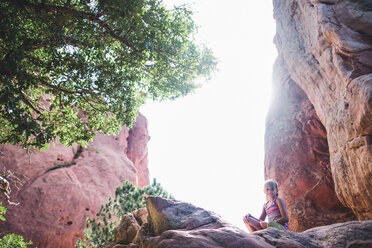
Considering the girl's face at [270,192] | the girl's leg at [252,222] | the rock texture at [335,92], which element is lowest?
the girl's leg at [252,222]

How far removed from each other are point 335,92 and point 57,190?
18511mm

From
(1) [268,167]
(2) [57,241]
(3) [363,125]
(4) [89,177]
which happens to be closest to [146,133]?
(4) [89,177]

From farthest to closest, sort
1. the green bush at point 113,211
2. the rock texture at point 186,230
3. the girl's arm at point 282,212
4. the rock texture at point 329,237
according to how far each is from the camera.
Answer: the green bush at point 113,211
the girl's arm at point 282,212
the rock texture at point 329,237
the rock texture at point 186,230

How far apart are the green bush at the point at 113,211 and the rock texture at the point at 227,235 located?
7307 mm

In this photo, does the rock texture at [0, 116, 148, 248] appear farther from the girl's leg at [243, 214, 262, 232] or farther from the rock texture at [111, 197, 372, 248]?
the girl's leg at [243, 214, 262, 232]

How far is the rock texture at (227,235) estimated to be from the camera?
2.61 m

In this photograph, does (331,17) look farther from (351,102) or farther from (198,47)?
(198,47)

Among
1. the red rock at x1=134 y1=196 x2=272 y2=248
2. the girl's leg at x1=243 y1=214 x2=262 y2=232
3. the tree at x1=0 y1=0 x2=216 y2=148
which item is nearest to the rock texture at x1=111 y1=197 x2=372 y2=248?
the red rock at x1=134 y1=196 x2=272 y2=248

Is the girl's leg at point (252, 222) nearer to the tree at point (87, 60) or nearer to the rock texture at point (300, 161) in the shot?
the tree at point (87, 60)

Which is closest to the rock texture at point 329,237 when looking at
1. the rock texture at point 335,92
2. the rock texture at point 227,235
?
the rock texture at point 227,235

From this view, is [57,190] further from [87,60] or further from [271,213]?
[271,213]

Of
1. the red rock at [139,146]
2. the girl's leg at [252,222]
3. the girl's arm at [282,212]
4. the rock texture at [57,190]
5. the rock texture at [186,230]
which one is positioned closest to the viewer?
the rock texture at [186,230]

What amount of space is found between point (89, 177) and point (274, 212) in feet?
55.9

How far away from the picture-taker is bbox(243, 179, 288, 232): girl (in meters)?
4.65
